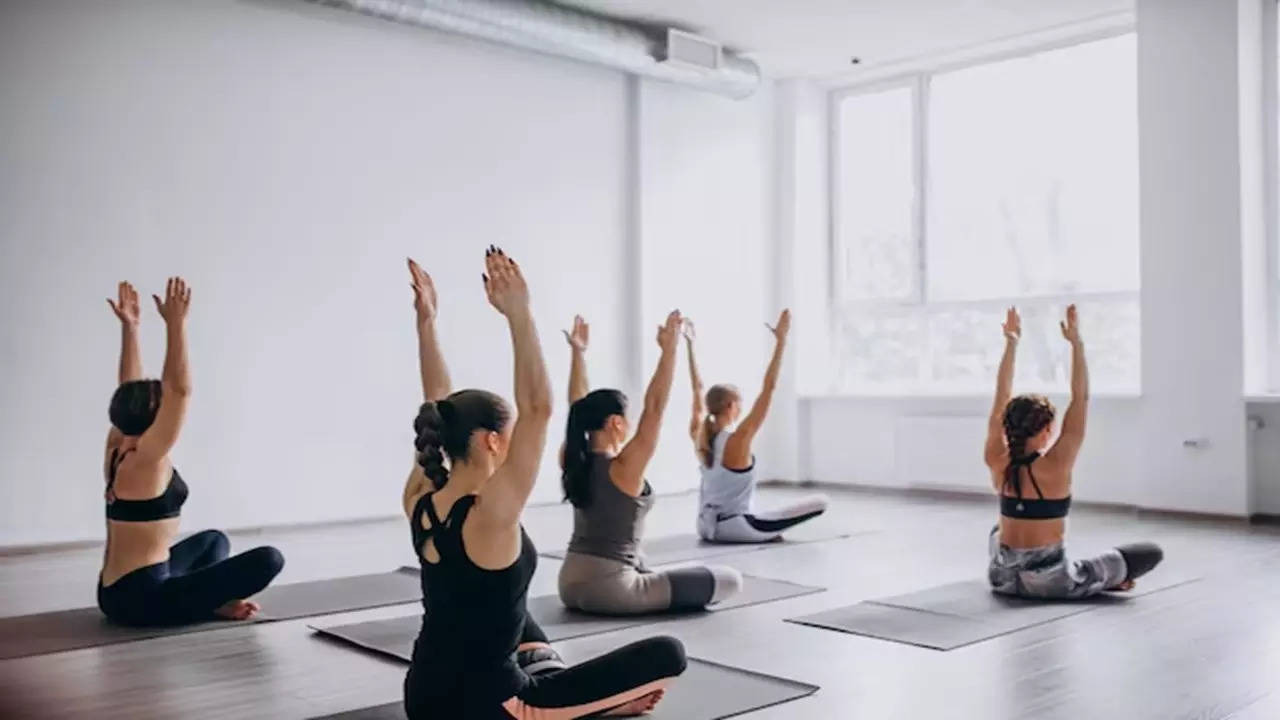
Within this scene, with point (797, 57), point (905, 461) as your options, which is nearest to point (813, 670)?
point (905, 461)

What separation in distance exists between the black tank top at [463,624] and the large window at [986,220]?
583 centimetres

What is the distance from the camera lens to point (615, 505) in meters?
3.67

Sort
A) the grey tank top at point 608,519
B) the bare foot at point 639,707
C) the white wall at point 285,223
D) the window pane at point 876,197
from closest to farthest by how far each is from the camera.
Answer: the bare foot at point 639,707, the grey tank top at point 608,519, the white wall at point 285,223, the window pane at point 876,197

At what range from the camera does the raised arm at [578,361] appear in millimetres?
3730

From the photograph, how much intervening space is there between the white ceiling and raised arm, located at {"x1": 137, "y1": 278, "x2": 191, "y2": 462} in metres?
4.01

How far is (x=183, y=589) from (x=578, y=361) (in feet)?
4.71

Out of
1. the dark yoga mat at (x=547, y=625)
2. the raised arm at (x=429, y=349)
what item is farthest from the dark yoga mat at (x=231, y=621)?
the raised arm at (x=429, y=349)

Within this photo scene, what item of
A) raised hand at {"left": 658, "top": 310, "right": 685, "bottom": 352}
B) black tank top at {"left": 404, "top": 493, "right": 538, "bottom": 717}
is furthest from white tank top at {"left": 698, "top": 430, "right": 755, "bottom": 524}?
black tank top at {"left": 404, "top": 493, "right": 538, "bottom": 717}

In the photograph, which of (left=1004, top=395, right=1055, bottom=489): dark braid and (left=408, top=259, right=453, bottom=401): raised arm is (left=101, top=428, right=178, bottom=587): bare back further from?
(left=1004, top=395, right=1055, bottom=489): dark braid

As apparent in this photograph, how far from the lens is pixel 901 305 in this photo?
8.31m

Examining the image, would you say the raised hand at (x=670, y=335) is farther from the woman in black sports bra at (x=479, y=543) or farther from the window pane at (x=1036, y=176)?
the window pane at (x=1036, y=176)

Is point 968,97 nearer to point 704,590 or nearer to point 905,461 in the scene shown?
point 905,461

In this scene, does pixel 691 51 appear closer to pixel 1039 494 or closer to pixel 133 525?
pixel 1039 494

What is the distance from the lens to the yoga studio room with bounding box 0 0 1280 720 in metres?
2.99
